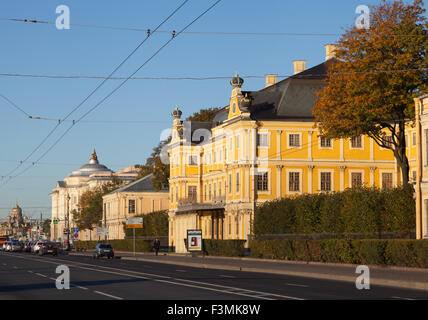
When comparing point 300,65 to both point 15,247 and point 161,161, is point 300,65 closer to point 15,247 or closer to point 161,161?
point 161,161

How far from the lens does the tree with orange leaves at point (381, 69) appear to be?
2183 inches

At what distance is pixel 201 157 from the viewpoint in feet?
301

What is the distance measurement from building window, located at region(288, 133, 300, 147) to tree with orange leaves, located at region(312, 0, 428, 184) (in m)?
16.5

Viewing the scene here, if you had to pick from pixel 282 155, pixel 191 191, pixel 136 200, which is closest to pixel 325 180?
pixel 282 155

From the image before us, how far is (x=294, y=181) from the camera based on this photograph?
249 ft

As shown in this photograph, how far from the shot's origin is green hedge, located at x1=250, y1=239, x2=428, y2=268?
39.6 m

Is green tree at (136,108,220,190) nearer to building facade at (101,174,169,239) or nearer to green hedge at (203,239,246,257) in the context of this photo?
building facade at (101,174,169,239)

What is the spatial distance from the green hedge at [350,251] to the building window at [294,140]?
16.5 meters

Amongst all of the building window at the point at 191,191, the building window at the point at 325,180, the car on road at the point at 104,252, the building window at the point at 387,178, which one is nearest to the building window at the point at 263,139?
the building window at the point at 325,180

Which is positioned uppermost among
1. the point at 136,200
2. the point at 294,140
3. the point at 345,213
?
the point at 294,140

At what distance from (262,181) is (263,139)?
3891mm

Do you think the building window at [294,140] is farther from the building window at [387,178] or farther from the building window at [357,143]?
the building window at [387,178]

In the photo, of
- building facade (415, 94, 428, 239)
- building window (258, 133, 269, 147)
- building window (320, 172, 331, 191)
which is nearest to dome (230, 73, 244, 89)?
building window (258, 133, 269, 147)
